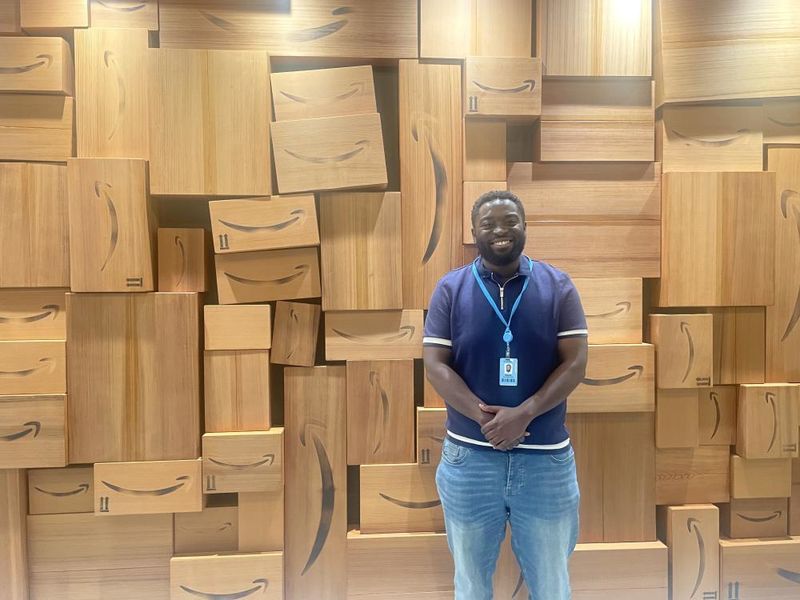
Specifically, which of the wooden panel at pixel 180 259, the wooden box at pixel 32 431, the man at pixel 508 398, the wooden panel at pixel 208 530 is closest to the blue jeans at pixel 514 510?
the man at pixel 508 398

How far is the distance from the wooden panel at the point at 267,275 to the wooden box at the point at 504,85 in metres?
0.71

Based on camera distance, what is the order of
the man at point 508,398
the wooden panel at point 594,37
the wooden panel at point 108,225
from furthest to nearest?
the wooden panel at point 594,37
the wooden panel at point 108,225
the man at point 508,398

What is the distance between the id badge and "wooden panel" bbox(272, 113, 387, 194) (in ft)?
2.39

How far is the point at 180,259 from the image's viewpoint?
186cm

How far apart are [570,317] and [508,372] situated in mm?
206

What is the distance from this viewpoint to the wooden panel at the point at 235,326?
1.83 m

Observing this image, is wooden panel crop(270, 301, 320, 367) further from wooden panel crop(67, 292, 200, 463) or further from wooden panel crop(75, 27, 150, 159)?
wooden panel crop(75, 27, 150, 159)

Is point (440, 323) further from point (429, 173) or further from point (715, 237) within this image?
point (715, 237)

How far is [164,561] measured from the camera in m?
1.88

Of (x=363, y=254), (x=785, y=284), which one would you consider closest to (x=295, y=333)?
(x=363, y=254)

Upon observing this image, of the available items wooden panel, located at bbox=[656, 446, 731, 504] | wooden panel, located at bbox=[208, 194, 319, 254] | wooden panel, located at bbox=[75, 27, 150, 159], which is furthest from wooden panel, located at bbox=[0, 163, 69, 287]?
wooden panel, located at bbox=[656, 446, 731, 504]

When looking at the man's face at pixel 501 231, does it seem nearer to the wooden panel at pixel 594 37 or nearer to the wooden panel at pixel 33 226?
the wooden panel at pixel 594 37

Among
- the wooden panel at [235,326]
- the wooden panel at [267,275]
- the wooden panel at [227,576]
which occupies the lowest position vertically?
the wooden panel at [227,576]

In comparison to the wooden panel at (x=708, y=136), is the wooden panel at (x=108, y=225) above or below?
below
